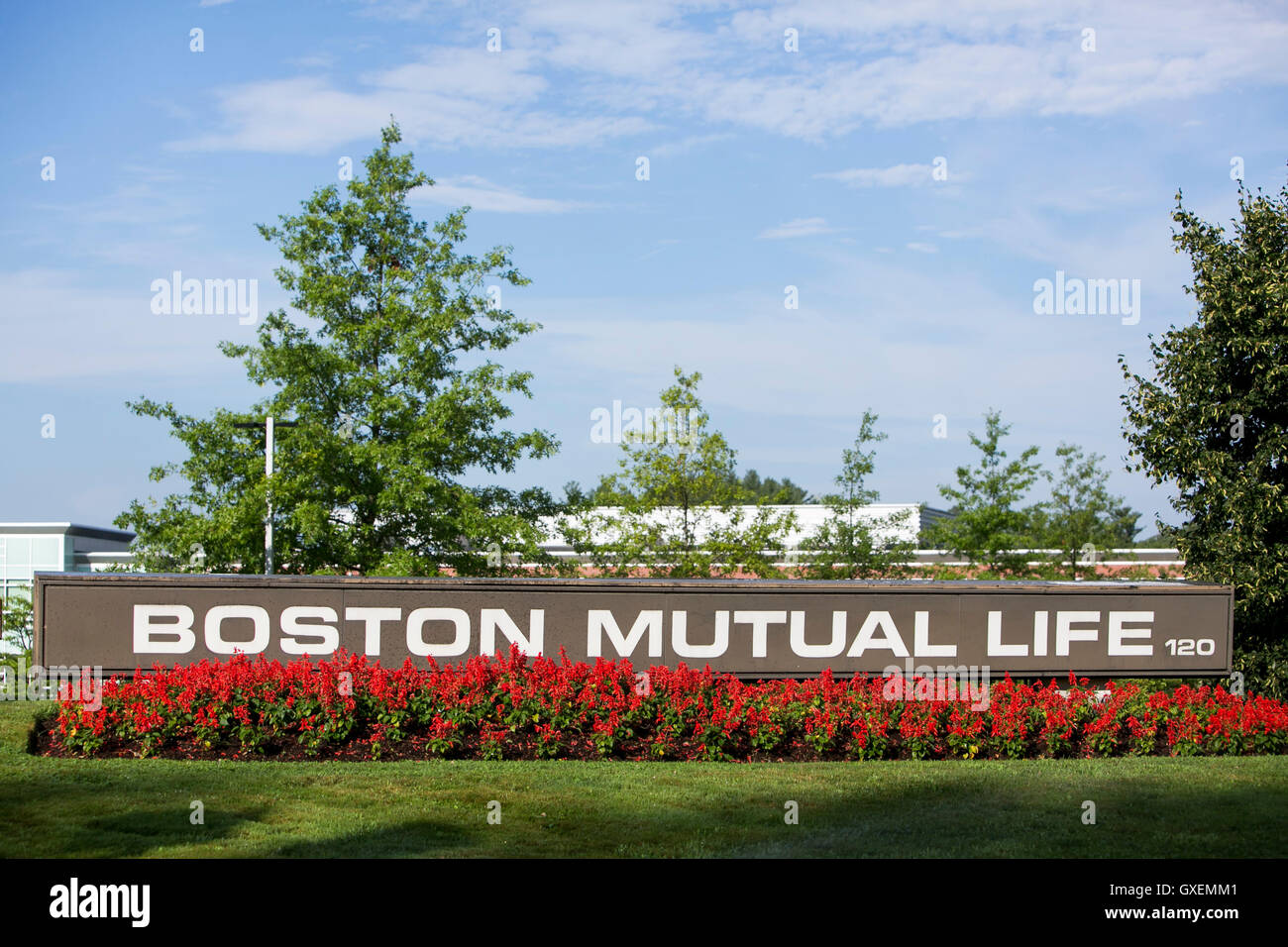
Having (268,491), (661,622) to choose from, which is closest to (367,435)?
(268,491)

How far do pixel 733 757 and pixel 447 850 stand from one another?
4024mm

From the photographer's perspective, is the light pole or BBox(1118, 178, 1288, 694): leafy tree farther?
the light pole

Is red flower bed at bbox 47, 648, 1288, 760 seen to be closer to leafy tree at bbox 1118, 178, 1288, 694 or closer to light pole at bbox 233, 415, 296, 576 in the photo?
leafy tree at bbox 1118, 178, 1288, 694

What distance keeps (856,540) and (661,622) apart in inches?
531

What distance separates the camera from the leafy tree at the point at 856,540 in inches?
974

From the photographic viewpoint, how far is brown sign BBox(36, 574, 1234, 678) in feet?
40.5

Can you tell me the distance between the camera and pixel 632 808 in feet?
28.7

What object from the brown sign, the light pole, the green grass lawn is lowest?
the green grass lawn

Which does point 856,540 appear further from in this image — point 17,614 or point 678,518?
point 17,614

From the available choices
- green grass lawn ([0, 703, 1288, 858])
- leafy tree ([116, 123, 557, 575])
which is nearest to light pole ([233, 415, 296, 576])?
leafy tree ([116, 123, 557, 575])

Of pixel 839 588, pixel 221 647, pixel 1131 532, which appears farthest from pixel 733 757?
pixel 1131 532

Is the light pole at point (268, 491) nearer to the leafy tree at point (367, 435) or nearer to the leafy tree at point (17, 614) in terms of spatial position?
the leafy tree at point (367, 435)

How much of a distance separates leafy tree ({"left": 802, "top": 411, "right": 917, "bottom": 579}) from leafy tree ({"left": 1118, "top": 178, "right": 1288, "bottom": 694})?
930 centimetres
